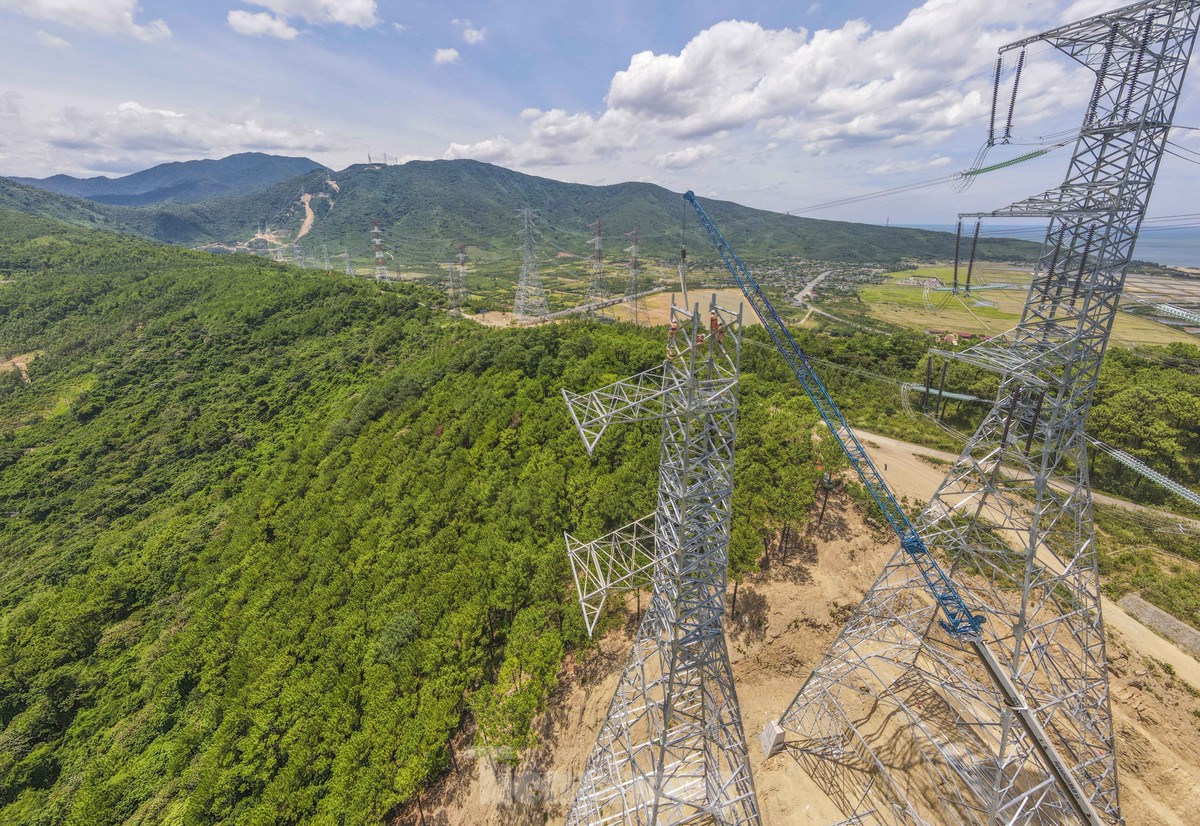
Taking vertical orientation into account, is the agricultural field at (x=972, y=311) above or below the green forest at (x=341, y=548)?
above

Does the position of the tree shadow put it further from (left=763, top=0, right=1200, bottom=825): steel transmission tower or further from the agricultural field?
the agricultural field

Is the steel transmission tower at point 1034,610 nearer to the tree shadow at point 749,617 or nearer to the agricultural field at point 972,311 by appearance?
the tree shadow at point 749,617

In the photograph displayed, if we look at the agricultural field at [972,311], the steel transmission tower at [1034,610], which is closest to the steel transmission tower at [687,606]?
the steel transmission tower at [1034,610]

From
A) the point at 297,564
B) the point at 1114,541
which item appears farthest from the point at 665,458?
the point at 297,564

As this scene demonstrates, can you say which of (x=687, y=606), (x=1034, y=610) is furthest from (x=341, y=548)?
(x=1034, y=610)

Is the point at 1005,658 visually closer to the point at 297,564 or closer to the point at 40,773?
the point at 297,564

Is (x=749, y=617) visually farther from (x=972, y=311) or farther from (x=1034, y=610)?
(x=972, y=311)

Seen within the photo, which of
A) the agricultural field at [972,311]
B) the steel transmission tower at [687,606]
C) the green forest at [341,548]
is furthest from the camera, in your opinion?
the agricultural field at [972,311]
